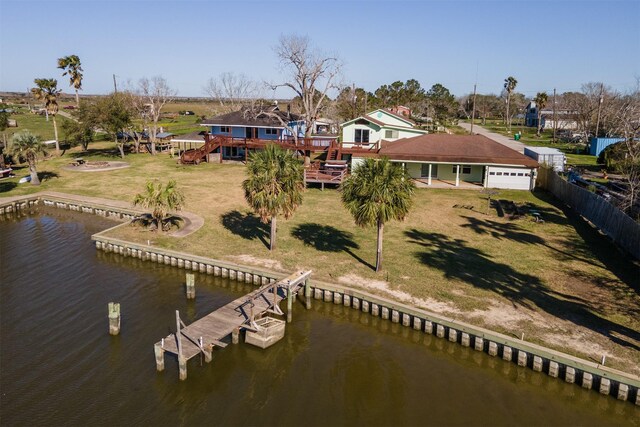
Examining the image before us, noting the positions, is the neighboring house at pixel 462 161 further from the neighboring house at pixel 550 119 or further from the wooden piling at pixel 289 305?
the neighboring house at pixel 550 119

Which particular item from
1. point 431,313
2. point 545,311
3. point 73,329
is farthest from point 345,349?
point 73,329

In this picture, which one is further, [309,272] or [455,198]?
[455,198]

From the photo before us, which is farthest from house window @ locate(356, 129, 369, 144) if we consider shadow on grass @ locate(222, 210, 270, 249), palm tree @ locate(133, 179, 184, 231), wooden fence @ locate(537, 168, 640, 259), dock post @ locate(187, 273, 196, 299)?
dock post @ locate(187, 273, 196, 299)

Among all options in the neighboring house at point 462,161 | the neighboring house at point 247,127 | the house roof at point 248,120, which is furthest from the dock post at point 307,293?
the neighboring house at point 247,127

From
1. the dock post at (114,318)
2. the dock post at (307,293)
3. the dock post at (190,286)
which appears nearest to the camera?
the dock post at (114,318)

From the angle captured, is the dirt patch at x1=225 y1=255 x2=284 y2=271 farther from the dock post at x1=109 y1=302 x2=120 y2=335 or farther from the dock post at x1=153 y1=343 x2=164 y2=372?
the dock post at x1=153 y1=343 x2=164 y2=372

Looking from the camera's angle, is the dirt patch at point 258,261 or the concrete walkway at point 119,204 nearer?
the dirt patch at point 258,261

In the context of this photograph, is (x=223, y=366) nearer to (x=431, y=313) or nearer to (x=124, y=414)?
(x=124, y=414)
